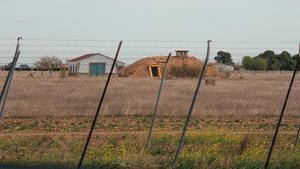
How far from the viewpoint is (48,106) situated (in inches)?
867

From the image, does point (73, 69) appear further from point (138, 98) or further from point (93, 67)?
point (138, 98)

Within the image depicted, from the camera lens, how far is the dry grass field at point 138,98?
20.5 meters

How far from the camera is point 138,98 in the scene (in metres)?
26.2

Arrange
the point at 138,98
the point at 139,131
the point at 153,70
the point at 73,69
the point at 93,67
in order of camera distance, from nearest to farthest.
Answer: the point at 139,131, the point at 138,98, the point at 73,69, the point at 93,67, the point at 153,70

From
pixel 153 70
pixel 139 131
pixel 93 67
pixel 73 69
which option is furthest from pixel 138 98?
pixel 153 70

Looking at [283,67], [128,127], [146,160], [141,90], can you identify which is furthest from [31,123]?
[283,67]

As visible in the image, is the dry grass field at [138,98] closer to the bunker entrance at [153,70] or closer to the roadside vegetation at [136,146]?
the roadside vegetation at [136,146]

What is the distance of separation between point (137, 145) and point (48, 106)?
11.3 m

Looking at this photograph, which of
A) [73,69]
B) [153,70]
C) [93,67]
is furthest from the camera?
[153,70]

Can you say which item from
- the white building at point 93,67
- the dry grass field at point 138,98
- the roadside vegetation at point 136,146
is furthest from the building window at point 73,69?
the roadside vegetation at point 136,146

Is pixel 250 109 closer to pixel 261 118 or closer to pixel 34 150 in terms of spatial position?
pixel 261 118

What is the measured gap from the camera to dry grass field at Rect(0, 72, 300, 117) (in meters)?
20.5

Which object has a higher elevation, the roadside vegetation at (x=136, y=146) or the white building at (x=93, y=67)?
the white building at (x=93, y=67)

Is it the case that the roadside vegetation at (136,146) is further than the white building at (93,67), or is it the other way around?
the white building at (93,67)
